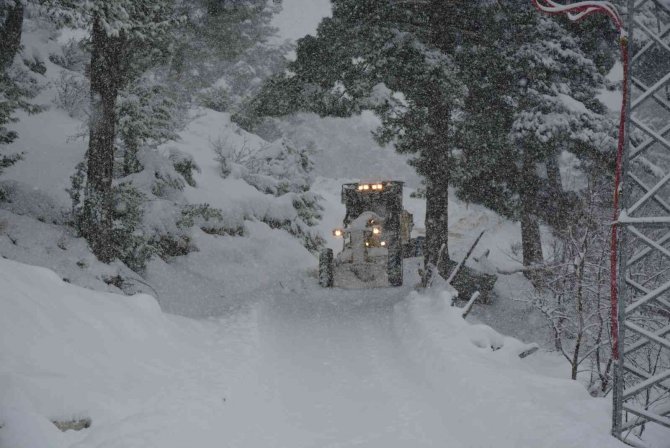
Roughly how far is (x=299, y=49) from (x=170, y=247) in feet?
23.0

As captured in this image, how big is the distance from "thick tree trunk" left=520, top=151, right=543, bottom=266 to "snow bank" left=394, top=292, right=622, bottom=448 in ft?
28.1

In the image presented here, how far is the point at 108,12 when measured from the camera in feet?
26.1

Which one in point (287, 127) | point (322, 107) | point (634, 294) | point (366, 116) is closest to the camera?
point (634, 294)

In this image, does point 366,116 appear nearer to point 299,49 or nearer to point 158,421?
point 299,49

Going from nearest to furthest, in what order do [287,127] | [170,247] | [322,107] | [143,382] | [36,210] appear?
1. [143,382]
2. [36,210]
3. [322,107]
4. [170,247]
5. [287,127]

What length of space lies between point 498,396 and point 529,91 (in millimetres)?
9645

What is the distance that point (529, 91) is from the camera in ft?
40.5

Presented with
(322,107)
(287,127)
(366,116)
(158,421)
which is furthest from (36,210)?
(366,116)

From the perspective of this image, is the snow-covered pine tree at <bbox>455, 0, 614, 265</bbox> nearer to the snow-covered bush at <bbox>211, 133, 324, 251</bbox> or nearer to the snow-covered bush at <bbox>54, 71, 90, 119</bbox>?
the snow-covered bush at <bbox>211, 133, 324, 251</bbox>

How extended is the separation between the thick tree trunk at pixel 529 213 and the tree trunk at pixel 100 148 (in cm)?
1240

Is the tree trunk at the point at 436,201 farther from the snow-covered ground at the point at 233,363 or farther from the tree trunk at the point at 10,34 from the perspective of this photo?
the tree trunk at the point at 10,34

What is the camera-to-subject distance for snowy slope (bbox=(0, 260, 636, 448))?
12.5ft

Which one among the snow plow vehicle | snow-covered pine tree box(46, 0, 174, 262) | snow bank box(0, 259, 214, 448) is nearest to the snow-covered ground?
snow bank box(0, 259, 214, 448)

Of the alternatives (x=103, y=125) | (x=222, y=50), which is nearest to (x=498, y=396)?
(x=103, y=125)
